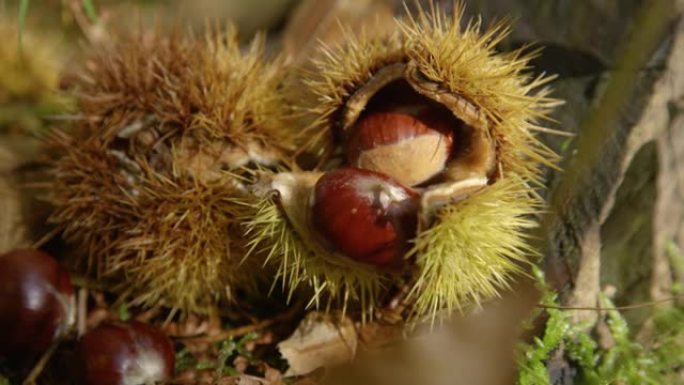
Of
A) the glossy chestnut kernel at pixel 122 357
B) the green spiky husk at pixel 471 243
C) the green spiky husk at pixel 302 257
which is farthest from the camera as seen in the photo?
the glossy chestnut kernel at pixel 122 357

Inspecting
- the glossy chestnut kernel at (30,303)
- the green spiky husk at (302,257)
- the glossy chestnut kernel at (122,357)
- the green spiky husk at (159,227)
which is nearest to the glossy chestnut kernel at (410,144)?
the green spiky husk at (302,257)

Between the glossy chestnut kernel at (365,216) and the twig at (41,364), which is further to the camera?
the twig at (41,364)

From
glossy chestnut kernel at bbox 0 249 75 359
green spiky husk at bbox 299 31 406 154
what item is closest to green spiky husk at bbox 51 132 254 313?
glossy chestnut kernel at bbox 0 249 75 359

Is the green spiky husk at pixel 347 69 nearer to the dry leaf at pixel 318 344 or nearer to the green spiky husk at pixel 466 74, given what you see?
the green spiky husk at pixel 466 74

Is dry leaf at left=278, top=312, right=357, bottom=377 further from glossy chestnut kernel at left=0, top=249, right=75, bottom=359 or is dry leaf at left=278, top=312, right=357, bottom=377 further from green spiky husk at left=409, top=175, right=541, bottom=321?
glossy chestnut kernel at left=0, top=249, right=75, bottom=359

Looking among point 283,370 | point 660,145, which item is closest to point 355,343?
point 283,370

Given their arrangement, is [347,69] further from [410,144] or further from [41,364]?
[41,364]

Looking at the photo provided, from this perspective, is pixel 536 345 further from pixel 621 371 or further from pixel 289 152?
pixel 289 152
